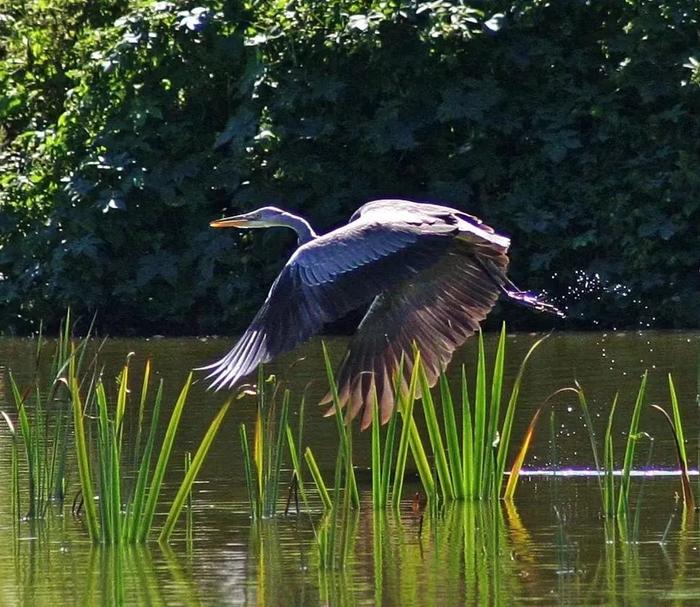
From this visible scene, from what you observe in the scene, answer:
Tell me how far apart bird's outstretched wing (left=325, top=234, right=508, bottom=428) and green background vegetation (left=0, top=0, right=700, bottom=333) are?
355 inches

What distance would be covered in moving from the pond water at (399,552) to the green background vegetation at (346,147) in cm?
897

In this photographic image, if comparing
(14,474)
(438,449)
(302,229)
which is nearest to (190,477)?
(14,474)

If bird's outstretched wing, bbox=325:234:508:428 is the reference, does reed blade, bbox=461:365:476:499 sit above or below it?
below

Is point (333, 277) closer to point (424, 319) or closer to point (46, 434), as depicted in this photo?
point (424, 319)

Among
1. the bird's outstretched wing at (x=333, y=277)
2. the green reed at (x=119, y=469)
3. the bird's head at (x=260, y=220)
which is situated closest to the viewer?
the green reed at (x=119, y=469)

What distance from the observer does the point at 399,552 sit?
6.18 meters

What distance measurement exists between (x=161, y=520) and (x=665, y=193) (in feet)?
37.4

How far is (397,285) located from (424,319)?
0.21m

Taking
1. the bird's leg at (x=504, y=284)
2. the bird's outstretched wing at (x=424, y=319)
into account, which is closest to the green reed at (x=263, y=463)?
the bird's outstretched wing at (x=424, y=319)

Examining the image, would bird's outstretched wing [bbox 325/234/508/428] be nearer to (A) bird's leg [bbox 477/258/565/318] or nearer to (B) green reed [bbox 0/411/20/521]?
(A) bird's leg [bbox 477/258/565/318]

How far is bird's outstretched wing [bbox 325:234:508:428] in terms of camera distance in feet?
26.6

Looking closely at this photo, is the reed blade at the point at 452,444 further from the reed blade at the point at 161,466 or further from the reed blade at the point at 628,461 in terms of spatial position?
the reed blade at the point at 161,466

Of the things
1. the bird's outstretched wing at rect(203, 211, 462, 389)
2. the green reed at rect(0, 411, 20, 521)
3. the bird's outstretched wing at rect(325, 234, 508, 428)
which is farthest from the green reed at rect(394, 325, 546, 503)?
the green reed at rect(0, 411, 20, 521)

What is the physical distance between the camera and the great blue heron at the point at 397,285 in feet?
24.5
